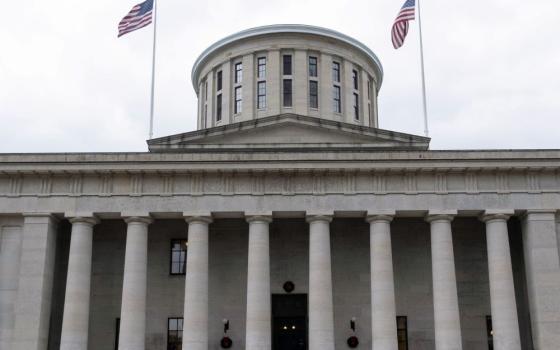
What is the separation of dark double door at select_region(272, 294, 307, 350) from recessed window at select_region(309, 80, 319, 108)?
16.8 m

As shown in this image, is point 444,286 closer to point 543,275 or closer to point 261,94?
point 543,275

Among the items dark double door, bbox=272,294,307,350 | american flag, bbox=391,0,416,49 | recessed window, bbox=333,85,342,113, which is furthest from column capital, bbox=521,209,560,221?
recessed window, bbox=333,85,342,113

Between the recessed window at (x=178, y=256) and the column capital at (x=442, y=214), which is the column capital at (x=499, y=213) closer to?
the column capital at (x=442, y=214)

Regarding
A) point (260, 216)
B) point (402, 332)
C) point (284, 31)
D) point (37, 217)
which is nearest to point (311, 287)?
point (260, 216)

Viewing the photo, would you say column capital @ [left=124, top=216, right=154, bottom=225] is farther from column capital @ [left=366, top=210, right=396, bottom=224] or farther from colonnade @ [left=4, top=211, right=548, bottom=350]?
column capital @ [left=366, top=210, right=396, bottom=224]

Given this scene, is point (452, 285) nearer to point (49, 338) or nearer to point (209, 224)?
point (209, 224)

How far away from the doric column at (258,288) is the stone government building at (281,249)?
69 mm

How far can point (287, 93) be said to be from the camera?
48.1 m

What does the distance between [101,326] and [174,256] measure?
5.24 meters

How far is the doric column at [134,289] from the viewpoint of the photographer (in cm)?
3127

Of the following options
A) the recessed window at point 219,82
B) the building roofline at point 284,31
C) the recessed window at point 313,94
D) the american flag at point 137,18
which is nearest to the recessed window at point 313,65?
the recessed window at point 313,94

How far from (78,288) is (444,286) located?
17.4 m

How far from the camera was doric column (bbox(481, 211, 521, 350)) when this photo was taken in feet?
102

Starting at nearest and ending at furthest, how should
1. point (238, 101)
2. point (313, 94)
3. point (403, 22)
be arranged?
point (403, 22) → point (313, 94) → point (238, 101)
